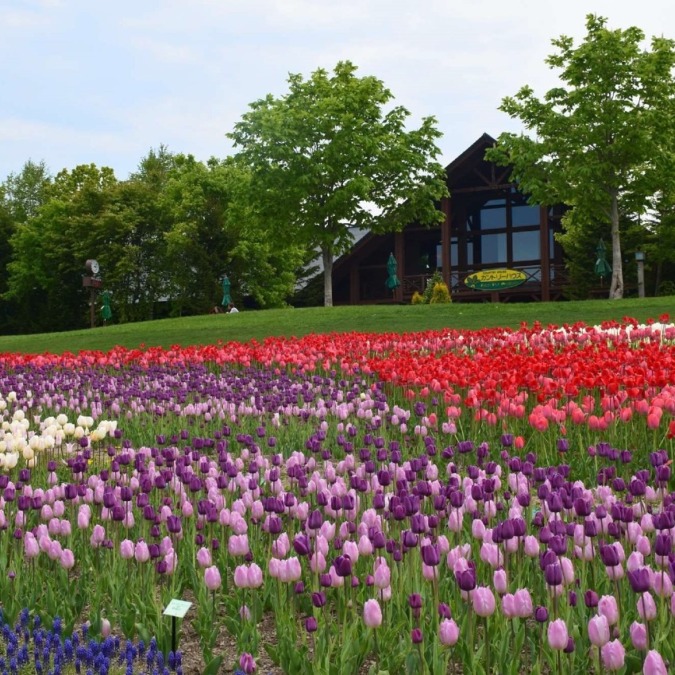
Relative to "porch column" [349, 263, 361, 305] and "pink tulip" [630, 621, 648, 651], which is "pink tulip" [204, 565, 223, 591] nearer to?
"pink tulip" [630, 621, 648, 651]

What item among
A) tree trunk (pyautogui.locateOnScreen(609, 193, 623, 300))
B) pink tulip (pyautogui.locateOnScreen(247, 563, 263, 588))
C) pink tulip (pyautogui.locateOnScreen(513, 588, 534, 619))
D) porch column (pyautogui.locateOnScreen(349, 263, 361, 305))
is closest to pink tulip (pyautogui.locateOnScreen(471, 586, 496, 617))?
pink tulip (pyautogui.locateOnScreen(513, 588, 534, 619))

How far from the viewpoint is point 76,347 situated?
26844 mm

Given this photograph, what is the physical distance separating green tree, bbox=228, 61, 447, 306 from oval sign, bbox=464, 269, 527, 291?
16.7 ft

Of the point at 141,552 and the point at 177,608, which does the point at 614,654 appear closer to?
the point at 177,608

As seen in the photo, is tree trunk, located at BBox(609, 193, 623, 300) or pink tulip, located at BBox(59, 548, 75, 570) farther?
tree trunk, located at BBox(609, 193, 623, 300)

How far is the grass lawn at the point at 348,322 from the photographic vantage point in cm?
2509

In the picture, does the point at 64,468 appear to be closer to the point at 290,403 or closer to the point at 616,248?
the point at 290,403

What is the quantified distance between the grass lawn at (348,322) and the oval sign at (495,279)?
1554cm

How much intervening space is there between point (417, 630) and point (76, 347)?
979 inches

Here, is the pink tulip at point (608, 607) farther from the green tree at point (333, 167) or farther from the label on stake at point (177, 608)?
the green tree at point (333, 167)

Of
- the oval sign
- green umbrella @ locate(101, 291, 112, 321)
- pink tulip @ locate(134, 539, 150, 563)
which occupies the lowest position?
pink tulip @ locate(134, 539, 150, 563)

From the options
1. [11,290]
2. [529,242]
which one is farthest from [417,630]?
[11,290]

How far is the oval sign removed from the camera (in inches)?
1826

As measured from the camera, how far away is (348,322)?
1110 inches
